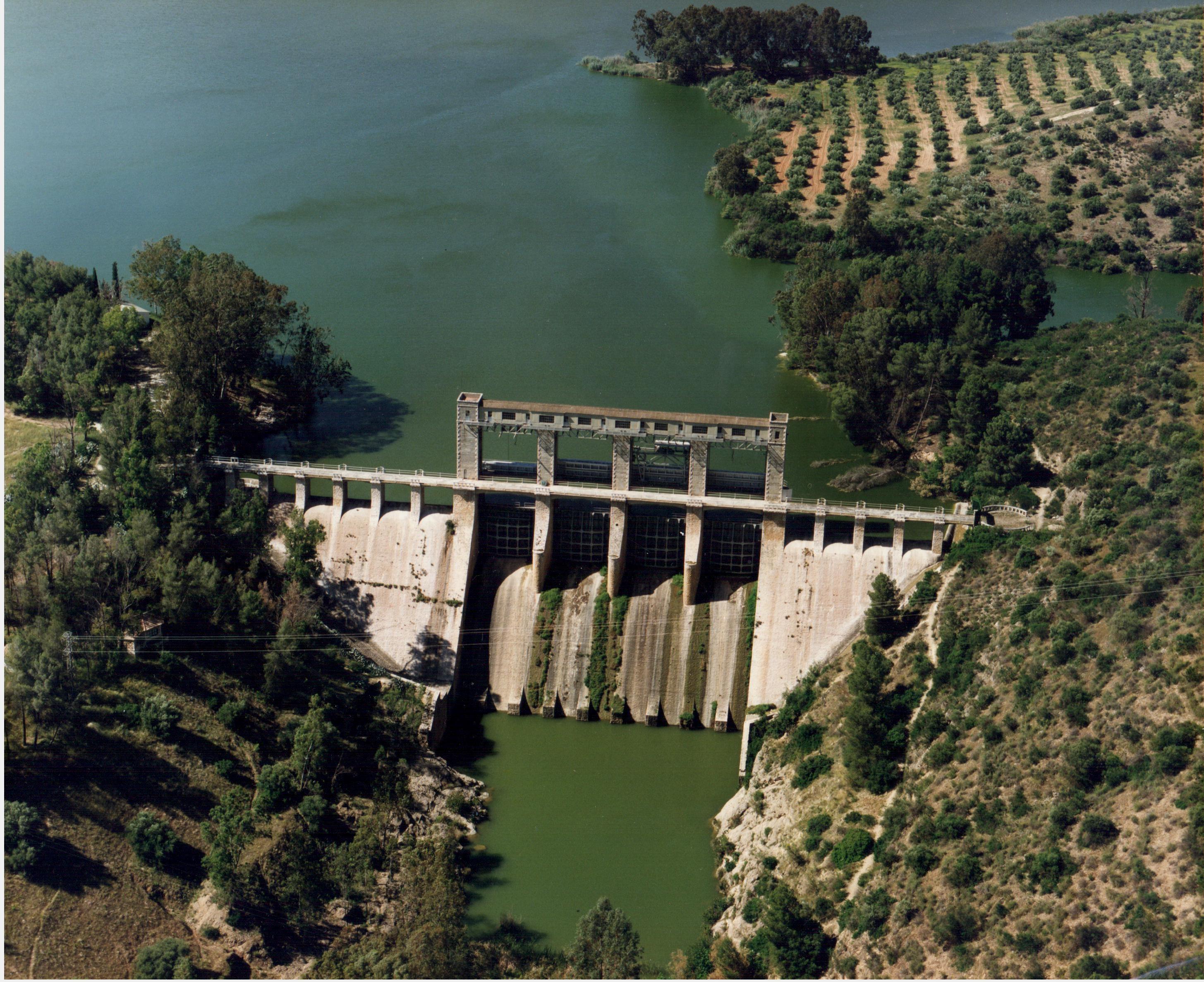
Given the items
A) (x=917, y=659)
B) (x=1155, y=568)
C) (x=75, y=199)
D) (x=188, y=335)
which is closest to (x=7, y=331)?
(x=188, y=335)

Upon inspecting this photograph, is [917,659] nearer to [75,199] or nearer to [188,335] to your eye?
[188,335]

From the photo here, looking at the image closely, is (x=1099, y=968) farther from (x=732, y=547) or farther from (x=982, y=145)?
(x=982, y=145)

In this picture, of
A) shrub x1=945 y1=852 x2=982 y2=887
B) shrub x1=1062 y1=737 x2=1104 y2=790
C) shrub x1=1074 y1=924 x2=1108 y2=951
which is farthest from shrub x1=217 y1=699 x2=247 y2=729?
shrub x1=1074 y1=924 x2=1108 y2=951

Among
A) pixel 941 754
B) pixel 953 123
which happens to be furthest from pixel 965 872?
pixel 953 123

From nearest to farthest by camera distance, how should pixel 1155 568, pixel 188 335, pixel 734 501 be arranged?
1. pixel 1155 568
2. pixel 734 501
3. pixel 188 335

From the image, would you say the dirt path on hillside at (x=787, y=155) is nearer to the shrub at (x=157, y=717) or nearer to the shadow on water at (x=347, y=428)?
the shadow on water at (x=347, y=428)

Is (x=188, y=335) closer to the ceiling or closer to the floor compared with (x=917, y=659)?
closer to the ceiling
